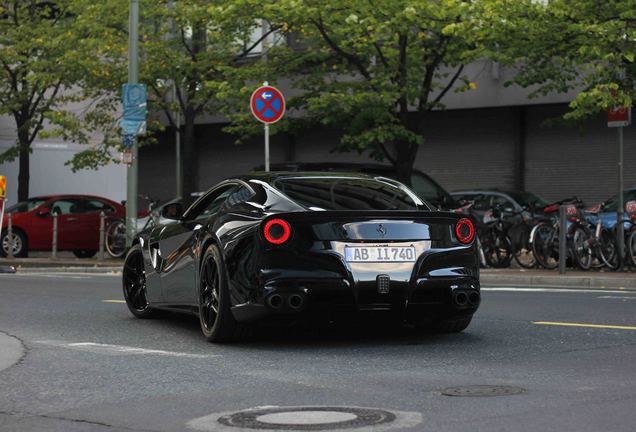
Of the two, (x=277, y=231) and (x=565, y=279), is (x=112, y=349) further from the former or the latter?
(x=565, y=279)

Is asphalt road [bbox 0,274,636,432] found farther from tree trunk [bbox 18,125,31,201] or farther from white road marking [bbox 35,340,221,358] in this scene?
tree trunk [bbox 18,125,31,201]

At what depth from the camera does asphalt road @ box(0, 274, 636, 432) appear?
6.69 metres

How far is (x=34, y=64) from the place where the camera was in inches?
1276

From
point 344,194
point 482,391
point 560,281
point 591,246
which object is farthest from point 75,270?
point 482,391

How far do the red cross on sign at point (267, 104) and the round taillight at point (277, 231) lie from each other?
12.8m

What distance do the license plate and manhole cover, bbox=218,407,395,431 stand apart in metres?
2.83

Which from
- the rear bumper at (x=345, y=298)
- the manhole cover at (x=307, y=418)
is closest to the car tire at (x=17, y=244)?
the rear bumper at (x=345, y=298)

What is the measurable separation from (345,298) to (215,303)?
3.70 feet

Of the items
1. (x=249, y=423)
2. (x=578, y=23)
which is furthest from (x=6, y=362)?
A: (x=578, y=23)

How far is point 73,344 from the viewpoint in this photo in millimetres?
10383

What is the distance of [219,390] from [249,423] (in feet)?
4.13

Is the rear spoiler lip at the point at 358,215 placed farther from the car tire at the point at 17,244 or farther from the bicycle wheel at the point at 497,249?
the car tire at the point at 17,244

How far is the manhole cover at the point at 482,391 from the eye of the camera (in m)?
7.37

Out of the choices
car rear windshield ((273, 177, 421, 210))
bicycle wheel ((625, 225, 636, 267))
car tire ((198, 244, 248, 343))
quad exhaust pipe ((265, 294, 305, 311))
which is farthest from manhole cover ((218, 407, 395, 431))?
bicycle wheel ((625, 225, 636, 267))
